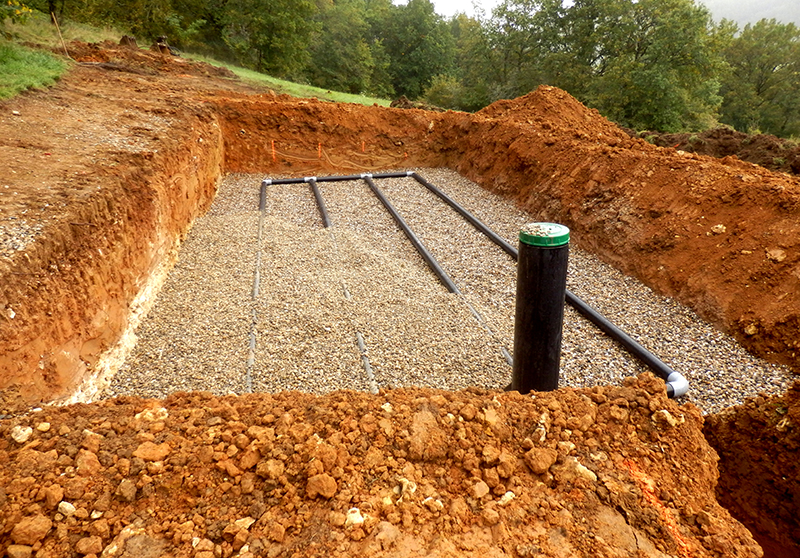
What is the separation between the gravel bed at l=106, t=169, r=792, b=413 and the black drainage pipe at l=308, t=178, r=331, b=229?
41cm

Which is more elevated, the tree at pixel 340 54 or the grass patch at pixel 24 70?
the tree at pixel 340 54

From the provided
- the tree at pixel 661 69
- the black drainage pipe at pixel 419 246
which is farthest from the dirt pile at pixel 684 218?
the tree at pixel 661 69

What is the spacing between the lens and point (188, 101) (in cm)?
1118

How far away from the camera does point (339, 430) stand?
2.52 metres

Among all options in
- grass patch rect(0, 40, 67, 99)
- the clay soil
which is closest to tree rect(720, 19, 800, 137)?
the clay soil

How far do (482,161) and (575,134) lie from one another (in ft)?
7.87

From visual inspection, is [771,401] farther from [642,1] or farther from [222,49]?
[222,49]

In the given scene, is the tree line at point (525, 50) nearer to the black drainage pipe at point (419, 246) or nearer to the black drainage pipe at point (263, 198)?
the black drainage pipe at point (263, 198)

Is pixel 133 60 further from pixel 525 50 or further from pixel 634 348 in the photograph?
pixel 525 50

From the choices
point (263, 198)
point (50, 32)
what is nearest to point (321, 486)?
point (263, 198)

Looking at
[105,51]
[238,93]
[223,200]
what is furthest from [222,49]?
[223,200]

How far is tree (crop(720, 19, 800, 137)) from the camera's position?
3099cm

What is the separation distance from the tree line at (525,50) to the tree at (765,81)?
74 millimetres

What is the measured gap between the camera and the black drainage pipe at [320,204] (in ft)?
28.2
